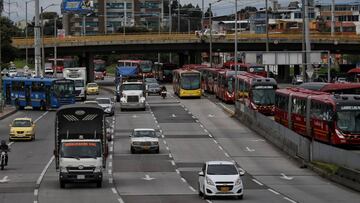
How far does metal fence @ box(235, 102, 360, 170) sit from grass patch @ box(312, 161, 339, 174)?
0.21 meters

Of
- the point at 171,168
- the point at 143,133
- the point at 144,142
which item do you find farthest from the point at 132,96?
the point at 171,168

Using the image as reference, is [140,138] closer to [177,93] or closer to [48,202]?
[48,202]

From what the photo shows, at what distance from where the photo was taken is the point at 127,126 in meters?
70.8

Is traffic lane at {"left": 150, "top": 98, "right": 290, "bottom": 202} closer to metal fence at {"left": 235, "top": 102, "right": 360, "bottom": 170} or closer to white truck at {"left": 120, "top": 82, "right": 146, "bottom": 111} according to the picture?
white truck at {"left": 120, "top": 82, "right": 146, "bottom": 111}

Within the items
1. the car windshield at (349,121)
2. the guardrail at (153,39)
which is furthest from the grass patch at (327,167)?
the guardrail at (153,39)

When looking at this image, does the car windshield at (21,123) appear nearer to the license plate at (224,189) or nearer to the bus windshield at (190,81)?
the license plate at (224,189)

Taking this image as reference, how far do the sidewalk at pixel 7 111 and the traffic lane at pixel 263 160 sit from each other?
17.6 m

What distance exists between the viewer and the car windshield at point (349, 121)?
47.3 m

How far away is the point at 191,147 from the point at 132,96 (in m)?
27.1

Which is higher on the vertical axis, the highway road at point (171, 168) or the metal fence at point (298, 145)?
the metal fence at point (298, 145)

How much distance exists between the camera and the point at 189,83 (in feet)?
322

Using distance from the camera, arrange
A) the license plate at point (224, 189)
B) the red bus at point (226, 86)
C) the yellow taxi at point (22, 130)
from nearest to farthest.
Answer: the license plate at point (224, 189) < the yellow taxi at point (22, 130) < the red bus at point (226, 86)

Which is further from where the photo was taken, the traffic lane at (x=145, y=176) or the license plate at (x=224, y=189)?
the traffic lane at (x=145, y=176)

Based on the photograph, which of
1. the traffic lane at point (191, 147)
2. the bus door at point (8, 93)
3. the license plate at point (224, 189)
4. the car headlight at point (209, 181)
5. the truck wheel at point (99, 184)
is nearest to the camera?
the license plate at point (224, 189)
